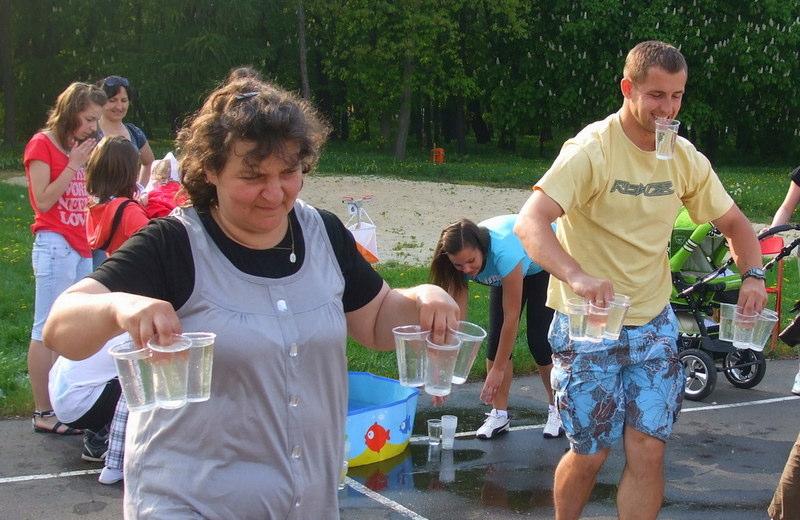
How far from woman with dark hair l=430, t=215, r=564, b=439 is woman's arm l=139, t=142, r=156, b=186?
2892mm

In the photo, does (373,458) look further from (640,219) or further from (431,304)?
(431,304)

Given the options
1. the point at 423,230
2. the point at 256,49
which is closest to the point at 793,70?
the point at 256,49

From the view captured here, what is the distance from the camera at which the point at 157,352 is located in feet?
6.84

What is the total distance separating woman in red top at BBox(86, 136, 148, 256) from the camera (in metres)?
5.29

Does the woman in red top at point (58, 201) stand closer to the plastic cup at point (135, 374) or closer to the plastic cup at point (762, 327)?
the plastic cup at point (762, 327)

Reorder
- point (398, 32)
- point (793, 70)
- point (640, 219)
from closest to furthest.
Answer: point (640, 219)
point (398, 32)
point (793, 70)

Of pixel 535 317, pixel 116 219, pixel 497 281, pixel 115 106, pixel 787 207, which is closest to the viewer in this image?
pixel 116 219

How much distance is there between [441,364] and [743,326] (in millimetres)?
2152

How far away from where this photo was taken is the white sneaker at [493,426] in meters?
6.31

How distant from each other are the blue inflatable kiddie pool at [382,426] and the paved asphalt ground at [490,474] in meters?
0.08

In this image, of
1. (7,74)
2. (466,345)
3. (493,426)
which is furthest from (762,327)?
(7,74)

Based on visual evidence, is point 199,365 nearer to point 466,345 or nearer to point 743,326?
point 466,345

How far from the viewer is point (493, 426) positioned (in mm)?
6332

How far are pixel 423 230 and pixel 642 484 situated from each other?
12.4 meters
